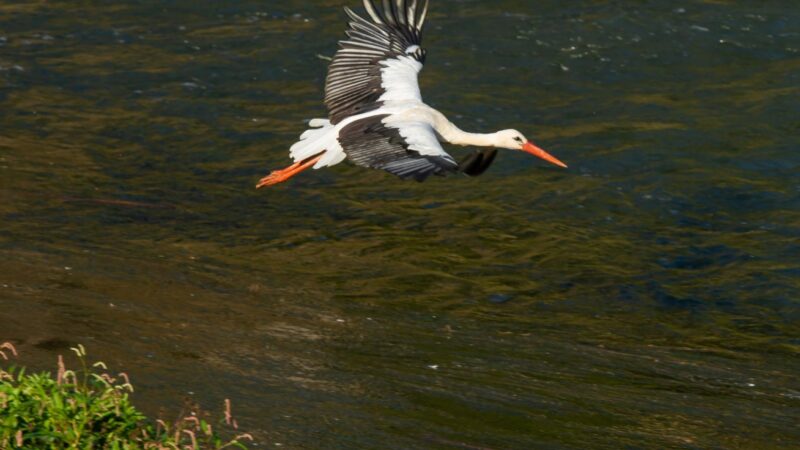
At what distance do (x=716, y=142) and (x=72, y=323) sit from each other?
7.23m

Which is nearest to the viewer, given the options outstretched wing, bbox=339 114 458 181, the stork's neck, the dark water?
the dark water

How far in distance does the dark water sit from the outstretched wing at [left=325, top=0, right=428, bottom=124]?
46.9 inches

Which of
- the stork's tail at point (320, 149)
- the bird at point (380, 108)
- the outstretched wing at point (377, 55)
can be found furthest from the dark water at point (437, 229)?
the outstretched wing at point (377, 55)

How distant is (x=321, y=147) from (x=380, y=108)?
0.45m

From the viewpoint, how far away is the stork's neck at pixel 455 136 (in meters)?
8.58

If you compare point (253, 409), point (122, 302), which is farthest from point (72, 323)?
point (253, 409)

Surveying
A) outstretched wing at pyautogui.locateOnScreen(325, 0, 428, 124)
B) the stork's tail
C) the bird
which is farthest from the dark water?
outstretched wing at pyautogui.locateOnScreen(325, 0, 428, 124)

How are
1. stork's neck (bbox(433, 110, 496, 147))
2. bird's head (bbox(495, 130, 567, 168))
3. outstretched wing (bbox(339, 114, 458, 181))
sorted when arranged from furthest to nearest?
bird's head (bbox(495, 130, 567, 168)), stork's neck (bbox(433, 110, 496, 147)), outstretched wing (bbox(339, 114, 458, 181))

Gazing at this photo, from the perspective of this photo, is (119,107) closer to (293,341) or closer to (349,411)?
(293,341)

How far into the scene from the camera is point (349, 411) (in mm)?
6074

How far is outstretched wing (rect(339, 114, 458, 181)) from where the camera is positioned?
696cm

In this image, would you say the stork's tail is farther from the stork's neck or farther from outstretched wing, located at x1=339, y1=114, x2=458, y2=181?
the stork's neck

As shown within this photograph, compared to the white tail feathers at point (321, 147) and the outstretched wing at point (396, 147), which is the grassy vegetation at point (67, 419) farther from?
the white tail feathers at point (321, 147)

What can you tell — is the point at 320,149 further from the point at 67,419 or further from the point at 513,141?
the point at 67,419
